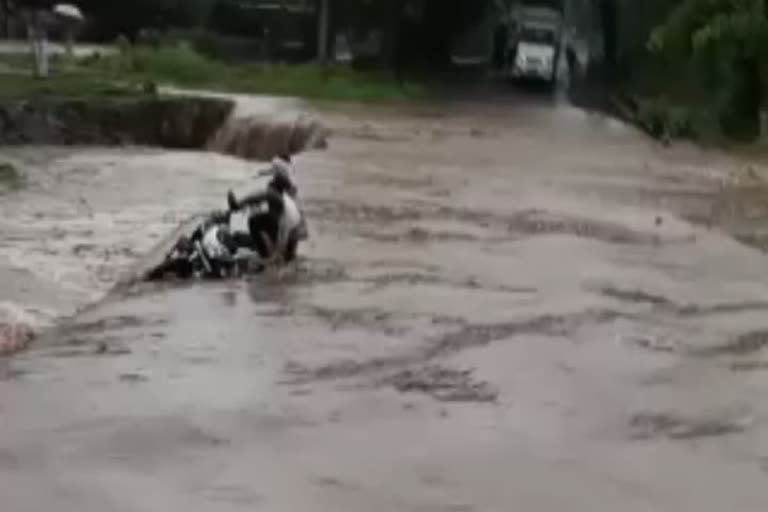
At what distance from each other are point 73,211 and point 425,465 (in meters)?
14.6

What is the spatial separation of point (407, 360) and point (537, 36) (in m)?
46.5

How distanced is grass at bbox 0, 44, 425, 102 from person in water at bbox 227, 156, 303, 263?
79.2ft

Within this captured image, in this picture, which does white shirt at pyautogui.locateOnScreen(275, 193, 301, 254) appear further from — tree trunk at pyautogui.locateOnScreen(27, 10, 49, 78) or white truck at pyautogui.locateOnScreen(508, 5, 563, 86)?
white truck at pyautogui.locateOnScreen(508, 5, 563, 86)

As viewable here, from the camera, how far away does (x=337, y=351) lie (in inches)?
505

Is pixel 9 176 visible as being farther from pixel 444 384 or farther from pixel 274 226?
pixel 444 384

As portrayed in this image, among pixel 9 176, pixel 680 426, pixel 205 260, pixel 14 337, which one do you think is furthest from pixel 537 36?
pixel 680 426

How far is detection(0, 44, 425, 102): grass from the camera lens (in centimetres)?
4497

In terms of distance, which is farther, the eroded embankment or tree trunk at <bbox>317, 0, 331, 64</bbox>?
tree trunk at <bbox>317, 0, 331, 64</bbox>

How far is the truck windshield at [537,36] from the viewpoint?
58.1m

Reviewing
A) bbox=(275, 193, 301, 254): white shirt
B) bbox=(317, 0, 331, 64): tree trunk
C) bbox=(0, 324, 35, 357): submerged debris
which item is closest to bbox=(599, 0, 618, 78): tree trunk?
bbox=(317, 0, 331, 64): tree trunk

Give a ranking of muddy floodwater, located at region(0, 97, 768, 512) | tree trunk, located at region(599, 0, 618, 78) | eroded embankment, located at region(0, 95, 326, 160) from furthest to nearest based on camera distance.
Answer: tree trunk, located at region(599, 0, 618, 78) < eroded embankment, located at region(0, 95, 326, 160) < muddy floodwater, located at region(0, 97, 768, 512)

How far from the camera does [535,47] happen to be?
58094 millimetres

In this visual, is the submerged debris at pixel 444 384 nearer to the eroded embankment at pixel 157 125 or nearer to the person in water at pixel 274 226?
the person in water at pixel 274 226

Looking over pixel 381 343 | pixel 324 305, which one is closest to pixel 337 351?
pixel 381 343
